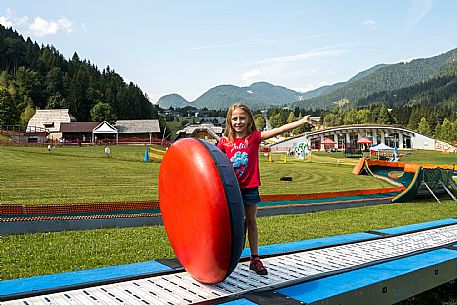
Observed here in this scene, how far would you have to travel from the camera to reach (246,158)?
509cm

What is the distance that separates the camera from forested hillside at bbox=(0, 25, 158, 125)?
121875 mm

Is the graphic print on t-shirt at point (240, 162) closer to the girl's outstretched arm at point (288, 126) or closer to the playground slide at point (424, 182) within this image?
the girl's outstretched arm at point (288, 126)

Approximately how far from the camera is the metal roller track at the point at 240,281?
172 inches

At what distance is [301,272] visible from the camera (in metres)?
5.48

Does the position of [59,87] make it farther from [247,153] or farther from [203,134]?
[247,153]

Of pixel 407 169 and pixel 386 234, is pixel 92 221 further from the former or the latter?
pixel 407 169

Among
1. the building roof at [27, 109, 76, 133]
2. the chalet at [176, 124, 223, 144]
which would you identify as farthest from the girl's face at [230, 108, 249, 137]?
the building roof at [27, 109, 76, 133]

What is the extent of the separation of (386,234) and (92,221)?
244 inches

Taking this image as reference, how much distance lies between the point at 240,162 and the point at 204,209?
862mm

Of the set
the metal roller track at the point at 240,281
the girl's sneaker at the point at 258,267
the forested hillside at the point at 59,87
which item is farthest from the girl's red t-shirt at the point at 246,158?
the forested hillside at the point at 59,87

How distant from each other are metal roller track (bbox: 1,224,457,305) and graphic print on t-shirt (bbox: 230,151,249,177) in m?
1.26

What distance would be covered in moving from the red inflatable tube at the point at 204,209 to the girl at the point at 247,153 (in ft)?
1.67

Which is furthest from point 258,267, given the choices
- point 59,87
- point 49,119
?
point 59,87

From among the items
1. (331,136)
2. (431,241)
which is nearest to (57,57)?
(331,136)
